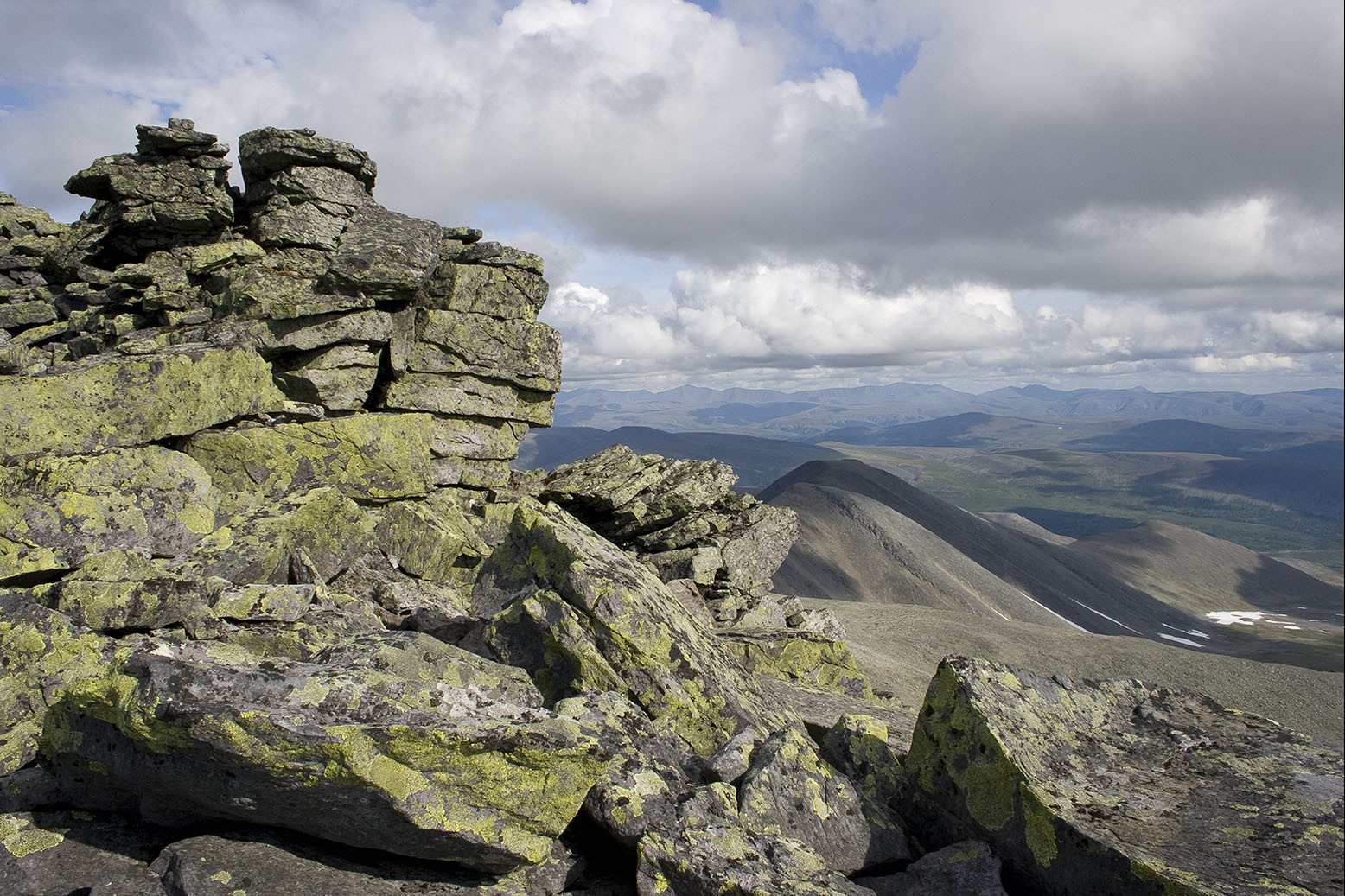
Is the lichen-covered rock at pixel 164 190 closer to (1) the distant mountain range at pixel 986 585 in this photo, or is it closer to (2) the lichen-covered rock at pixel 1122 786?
(2) the lichen-covered rock at pixel 1122 786

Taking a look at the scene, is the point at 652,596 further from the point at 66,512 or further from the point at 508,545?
the point at 66,512

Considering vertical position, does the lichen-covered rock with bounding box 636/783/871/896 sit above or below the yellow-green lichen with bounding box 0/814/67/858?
below

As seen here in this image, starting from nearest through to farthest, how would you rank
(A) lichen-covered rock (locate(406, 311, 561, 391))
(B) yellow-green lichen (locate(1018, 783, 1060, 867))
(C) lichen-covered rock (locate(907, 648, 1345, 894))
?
1. (C) lichen-covered rock (locate(907, 648, 1345, 894))
2. (B) yellow-green lichen (locate(1018, 783, 1060, 867))
3. (A) lichen-covered rock (locate(406, 311, 561, 391))

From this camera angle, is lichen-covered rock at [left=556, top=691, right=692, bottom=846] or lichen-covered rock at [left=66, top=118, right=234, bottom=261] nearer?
lichen-covered rock at [left=556, top=691, right=692, bottom=846]

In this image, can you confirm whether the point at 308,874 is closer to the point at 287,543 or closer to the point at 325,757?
the point at 325,757

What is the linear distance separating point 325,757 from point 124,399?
12977 mm

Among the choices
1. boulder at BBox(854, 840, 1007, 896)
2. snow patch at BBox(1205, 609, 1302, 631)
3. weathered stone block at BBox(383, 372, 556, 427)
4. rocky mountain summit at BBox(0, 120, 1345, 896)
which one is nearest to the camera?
rocky mountain summit at BBox(0, 120, 1345, 896)

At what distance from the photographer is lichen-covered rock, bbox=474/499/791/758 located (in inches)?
421

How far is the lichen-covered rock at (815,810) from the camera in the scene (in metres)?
9.20

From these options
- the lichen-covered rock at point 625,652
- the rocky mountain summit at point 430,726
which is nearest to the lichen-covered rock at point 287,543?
the rocky mountain summit at point 430,726

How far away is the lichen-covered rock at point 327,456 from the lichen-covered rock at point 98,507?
2.18m

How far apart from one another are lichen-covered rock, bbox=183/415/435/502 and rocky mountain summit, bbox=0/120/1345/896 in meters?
0.08

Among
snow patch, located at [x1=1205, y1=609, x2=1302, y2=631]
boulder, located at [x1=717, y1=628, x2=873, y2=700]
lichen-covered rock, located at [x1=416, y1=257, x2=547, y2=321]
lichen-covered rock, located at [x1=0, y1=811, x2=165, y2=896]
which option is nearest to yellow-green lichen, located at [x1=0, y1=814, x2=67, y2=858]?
lichen-covered rock, located at [x1=0, y1=811, x2=165, y2=896]

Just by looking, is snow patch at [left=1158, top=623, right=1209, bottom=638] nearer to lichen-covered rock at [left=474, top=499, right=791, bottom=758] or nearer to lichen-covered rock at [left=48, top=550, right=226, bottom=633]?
lichen-covered rock at [left=474, top=499, right=791, bottom=758]
